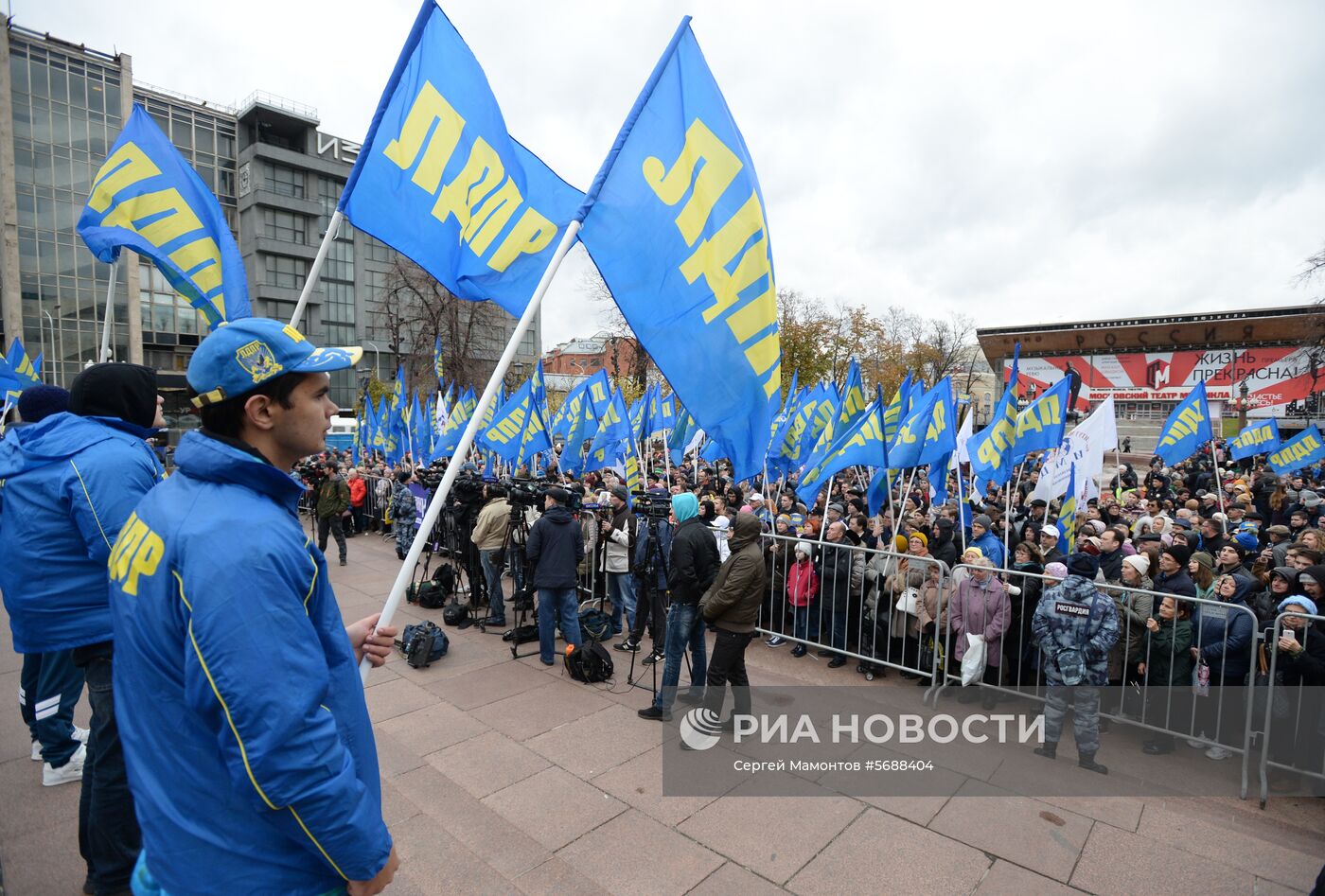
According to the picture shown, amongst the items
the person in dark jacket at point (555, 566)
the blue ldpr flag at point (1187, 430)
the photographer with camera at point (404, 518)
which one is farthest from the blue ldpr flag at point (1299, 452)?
the photographer with camera at point (404, 518)

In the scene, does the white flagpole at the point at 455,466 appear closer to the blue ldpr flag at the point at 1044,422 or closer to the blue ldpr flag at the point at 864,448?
the blue ldpr flag at the point at 864,448

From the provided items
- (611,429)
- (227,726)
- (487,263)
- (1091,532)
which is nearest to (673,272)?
(487,263)

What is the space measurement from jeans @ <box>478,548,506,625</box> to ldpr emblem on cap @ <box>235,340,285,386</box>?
6.55 metres

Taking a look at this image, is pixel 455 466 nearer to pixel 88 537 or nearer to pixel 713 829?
pixel 88 537

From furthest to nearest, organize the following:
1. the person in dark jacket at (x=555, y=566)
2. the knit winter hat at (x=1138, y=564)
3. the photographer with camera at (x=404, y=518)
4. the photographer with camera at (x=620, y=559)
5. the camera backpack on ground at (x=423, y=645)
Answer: the photographer with camera at (x=404, y=518), the photographer with camera at (x=620, y=559), the person in dark jacket at (x=555, y=566), the camera backpack on ground at (x=423, y=645), the knit winter hat at (x=1138, y=564)

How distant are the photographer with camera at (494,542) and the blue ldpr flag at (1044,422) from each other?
7.07 meters

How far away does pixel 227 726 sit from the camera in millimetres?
1346

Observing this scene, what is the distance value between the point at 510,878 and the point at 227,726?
8.72 feet

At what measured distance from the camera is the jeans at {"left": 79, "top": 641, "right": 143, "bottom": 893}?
2.70 m

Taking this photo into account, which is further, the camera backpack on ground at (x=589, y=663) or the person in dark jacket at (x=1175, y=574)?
the camera backpack on ground at (x=589, y=663)

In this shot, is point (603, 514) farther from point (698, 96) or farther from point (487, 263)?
point (698, 96)

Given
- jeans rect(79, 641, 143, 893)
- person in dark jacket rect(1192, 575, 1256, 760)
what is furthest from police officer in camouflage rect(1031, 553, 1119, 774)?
jeans rect(79, 641, 143, 893)

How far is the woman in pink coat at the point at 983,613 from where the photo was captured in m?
6.02

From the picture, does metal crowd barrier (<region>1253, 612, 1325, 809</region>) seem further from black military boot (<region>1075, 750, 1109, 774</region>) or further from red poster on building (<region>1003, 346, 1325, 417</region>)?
red poster on building (<region>1003, 346, 1325, 417</region>)
